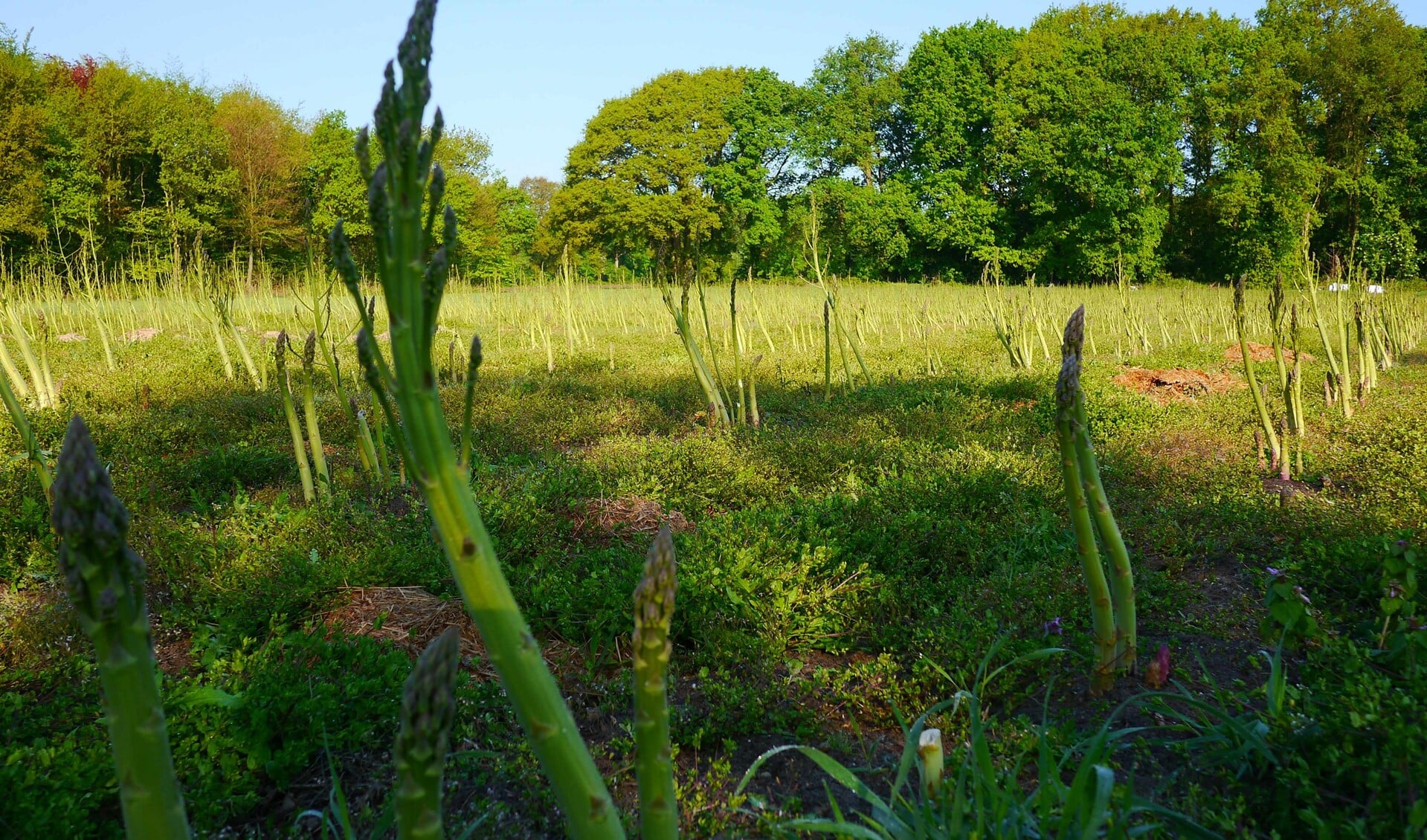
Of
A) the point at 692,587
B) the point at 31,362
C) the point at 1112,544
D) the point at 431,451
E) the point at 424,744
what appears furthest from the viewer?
the point at 31,362

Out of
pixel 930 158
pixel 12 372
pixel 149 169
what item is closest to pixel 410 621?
pixel 12 372

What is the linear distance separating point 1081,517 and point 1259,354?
11.0 metres

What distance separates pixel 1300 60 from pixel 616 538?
39.7 meters

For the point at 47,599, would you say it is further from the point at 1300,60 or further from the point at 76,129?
the point at 1300,60

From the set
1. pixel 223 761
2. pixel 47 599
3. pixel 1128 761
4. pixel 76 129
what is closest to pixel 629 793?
pixel 223 761

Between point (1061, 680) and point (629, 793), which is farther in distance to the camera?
point (1061, 680)

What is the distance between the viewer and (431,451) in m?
1.05

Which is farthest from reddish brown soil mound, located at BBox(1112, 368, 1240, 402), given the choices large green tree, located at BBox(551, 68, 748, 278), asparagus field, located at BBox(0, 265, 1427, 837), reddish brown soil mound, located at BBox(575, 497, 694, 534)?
large green tree, located at BBox(551, 68, 748, 278)

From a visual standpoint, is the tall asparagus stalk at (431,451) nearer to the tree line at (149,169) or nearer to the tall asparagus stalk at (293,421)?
the tall asparagus stalk at (293,421)

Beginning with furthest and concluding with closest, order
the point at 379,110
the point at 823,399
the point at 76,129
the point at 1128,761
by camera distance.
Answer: the point at 76,129 → the point at 823,399 → the point at 1128,761 → the point at 379,110

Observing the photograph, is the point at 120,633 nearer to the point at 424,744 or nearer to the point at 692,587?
the point at 424,744

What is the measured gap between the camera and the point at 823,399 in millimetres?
8398

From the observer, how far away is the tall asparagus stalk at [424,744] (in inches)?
36.6

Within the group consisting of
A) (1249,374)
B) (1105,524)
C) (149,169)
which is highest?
(149,169)
